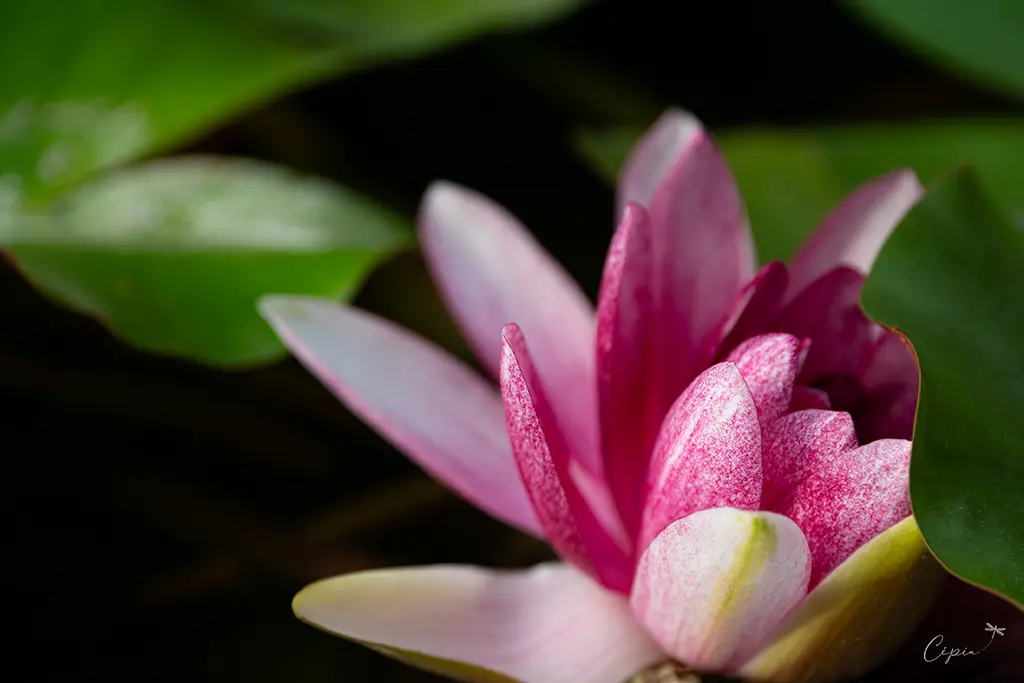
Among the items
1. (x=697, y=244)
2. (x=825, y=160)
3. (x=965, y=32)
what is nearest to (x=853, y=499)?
(x=697, y=244)

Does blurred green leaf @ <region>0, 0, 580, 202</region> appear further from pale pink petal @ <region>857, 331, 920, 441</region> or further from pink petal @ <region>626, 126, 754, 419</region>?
pale pink petal @ <region>857, 331, 920, 441</region>

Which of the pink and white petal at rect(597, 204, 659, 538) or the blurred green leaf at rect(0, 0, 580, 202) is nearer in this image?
the pink and white petal at rect(597, 204, 659, 538)

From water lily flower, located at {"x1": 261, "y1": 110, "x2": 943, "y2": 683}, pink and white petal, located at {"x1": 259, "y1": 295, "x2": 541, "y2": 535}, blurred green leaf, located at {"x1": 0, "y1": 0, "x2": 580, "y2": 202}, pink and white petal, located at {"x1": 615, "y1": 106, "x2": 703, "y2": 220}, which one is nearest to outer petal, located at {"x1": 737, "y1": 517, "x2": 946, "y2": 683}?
water lily flower, located at {"x1": 261, "y1": 110, "x2": 943, "y2": 683}

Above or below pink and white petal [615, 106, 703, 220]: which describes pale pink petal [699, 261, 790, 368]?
below

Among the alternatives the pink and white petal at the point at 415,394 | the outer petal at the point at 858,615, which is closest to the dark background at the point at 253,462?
the outer petal at the point at 858,615

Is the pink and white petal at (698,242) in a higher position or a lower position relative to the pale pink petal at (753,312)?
higher

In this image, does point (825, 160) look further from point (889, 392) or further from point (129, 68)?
point (129, 68)

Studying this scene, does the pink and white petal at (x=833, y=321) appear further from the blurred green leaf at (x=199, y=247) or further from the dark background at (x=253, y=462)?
the blurred green leaf at (x=199, y=247)
